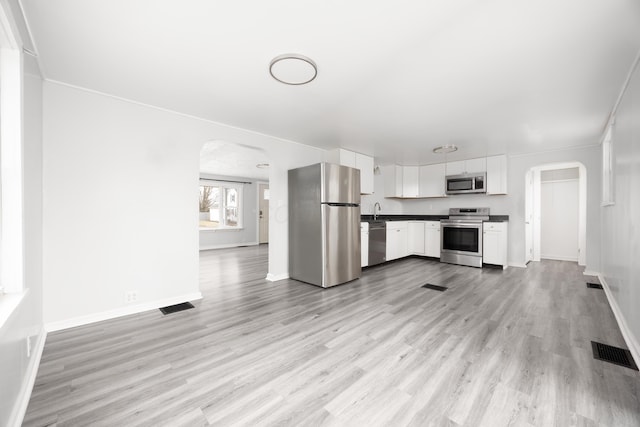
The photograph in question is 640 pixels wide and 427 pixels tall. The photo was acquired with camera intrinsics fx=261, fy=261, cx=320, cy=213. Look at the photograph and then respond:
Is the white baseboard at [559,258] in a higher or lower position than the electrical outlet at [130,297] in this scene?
lower

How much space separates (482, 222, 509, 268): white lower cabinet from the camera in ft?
15.7

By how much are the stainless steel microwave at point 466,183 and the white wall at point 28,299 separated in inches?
240

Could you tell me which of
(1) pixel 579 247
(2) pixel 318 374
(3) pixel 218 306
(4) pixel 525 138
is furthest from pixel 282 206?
(1) pixel 579 247

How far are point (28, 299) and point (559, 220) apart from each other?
8.18m

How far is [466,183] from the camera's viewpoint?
5355 millimetres

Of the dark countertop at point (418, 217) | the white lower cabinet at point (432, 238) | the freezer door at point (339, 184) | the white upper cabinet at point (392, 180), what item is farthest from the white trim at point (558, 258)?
the freezer door at point (339, 184)

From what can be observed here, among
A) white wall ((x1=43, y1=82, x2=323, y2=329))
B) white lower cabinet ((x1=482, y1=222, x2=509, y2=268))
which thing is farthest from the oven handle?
white wall ((x1=43, y1=82, x2=323, y2=329))

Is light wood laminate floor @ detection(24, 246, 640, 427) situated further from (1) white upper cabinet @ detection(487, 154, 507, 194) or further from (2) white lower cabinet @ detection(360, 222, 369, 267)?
(1) white upper cabinet @ detection(487, 154, 507, 194)

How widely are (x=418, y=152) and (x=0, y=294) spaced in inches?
206

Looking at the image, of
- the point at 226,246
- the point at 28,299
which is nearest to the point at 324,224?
the point at 28,299

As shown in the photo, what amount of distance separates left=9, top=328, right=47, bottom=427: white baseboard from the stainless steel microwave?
6213mm

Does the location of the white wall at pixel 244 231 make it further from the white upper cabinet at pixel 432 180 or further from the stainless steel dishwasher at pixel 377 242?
the white upper cabinet at pixel 432 180

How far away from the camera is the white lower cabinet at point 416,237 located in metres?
5.91

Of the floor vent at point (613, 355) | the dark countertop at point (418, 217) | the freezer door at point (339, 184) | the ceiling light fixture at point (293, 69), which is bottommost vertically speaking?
the floor vent at point (613, 355)
